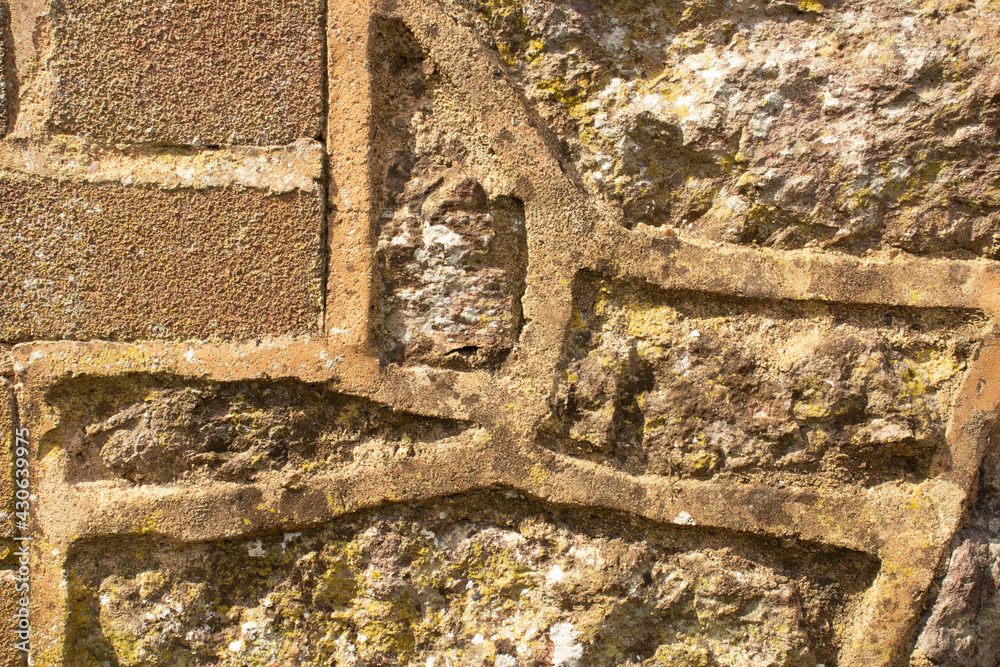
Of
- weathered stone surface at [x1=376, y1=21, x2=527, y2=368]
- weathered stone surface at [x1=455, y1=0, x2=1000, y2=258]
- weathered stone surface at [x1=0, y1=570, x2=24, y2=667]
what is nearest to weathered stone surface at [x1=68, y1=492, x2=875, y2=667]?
weathered stone surface at [x1=0, y1=570, x2=24, y2=667]

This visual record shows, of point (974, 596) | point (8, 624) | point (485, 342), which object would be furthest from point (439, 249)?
point (974, 596)

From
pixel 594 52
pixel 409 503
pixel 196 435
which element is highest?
pixel 594 52

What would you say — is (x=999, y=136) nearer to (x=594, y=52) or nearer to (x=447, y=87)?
(x=594, y=52)

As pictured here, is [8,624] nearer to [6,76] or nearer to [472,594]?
[472,594]

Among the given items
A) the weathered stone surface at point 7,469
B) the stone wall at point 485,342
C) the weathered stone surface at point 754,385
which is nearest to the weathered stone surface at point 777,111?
the stone wall at point 485,342

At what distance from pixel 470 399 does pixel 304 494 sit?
1.32 feet

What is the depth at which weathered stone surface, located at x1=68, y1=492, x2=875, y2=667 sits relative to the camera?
61.4 inches

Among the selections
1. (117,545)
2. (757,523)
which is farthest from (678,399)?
(117,545)

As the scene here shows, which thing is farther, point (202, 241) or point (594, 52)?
point (594, 52)

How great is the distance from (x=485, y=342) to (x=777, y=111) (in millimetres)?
815

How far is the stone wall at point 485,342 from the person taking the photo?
1.54 m

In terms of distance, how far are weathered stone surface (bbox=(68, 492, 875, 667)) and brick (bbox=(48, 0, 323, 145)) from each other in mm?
865

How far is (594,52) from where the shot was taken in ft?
5.40

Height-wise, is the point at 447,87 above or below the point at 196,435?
above
